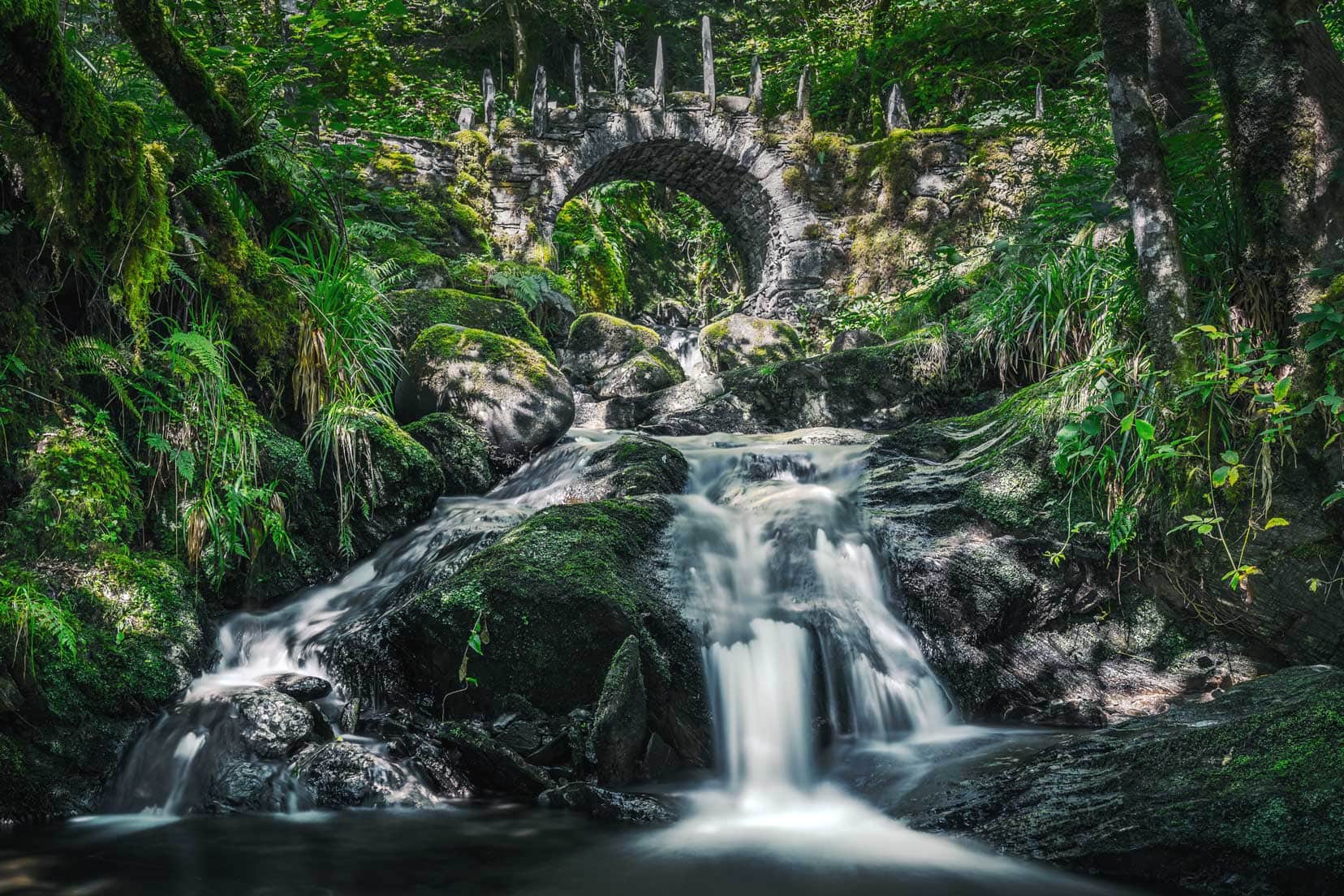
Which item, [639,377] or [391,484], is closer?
[391,484]

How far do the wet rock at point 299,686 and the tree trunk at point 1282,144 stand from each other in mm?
4555

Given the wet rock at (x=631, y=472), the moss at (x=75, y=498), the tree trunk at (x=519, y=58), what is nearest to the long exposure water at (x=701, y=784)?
the wet rock at (x=631, y=472)

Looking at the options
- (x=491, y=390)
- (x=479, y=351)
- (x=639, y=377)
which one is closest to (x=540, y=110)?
(x=639, y=377)

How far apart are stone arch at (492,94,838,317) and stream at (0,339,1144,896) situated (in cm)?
945

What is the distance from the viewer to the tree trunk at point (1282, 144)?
11.3 feet

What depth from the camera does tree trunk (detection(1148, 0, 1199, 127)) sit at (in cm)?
596

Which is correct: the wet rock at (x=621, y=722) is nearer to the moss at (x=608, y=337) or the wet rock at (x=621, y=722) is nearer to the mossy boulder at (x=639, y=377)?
the mossy boulder at (x=639, y=377)

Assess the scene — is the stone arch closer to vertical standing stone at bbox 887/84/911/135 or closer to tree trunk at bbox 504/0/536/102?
vertical standing stone at bbox 887/84/911/135

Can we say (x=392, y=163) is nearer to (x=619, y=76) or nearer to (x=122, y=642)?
(x=619, y=76)

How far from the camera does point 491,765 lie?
319 centimetres

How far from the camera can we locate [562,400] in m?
7.33

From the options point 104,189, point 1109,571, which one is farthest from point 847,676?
point 104,189

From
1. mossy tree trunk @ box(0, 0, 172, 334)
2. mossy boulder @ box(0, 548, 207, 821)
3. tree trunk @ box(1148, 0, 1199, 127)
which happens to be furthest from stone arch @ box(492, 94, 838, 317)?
mossy boulder @ box(0, 548, 207, 821)

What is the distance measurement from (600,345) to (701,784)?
28.6 feet
